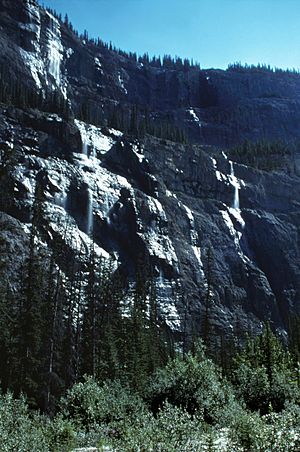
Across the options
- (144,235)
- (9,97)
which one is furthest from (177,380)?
(9,97)

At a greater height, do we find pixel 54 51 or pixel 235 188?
pixel 54 51

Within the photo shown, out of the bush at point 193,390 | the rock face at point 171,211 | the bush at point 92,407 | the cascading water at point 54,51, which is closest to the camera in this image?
the bush at point 193,390

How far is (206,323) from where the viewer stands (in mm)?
53000

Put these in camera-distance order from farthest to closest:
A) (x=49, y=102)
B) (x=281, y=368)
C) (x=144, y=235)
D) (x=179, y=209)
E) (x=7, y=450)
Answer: (x=49, y=102) < (x=179, y=209) < (x=144, y=235) < (x=281, y=368) < (x=7, y=450)

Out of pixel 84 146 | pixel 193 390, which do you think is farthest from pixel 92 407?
pixel 84 146

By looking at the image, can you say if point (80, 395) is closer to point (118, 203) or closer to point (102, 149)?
point (118, 203)

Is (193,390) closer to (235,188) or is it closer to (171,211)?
(171,211)

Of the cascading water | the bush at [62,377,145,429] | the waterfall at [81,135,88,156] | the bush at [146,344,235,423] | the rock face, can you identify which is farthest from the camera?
the cascading water

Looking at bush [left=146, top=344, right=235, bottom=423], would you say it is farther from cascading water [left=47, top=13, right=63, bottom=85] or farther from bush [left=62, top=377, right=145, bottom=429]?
cascading water [left=47, top=13, right=63, bottom=85]

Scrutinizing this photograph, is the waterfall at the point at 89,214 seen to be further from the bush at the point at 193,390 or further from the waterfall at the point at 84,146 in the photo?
the bush at the point at 193,390

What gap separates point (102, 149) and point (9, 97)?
22652mm

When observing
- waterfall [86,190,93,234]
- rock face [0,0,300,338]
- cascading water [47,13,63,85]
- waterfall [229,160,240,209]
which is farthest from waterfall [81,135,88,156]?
cascading water [47,13,63,85]

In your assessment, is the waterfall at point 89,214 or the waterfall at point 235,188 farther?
the waterfall at point 235,188

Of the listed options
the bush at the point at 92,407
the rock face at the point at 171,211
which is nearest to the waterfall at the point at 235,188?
the rock face at the point at 171,211
